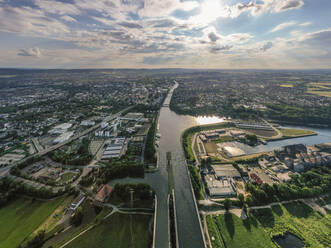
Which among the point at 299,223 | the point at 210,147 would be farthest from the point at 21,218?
the point at 299,223

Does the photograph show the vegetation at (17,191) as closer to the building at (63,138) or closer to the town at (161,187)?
the town at (161,187)

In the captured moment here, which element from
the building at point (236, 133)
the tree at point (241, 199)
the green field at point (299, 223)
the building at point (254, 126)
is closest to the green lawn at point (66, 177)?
the tree at point (241, 199)

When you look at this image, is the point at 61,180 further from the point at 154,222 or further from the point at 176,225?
the point at 176,225

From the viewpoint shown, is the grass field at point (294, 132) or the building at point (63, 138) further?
the grass field at point (294, 132)

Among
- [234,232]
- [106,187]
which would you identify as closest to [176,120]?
[106,187]

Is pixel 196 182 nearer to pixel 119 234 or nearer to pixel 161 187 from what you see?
pixel 161 187

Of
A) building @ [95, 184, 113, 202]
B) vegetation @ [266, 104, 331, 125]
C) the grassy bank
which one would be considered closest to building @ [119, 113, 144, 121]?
the grassy bank
